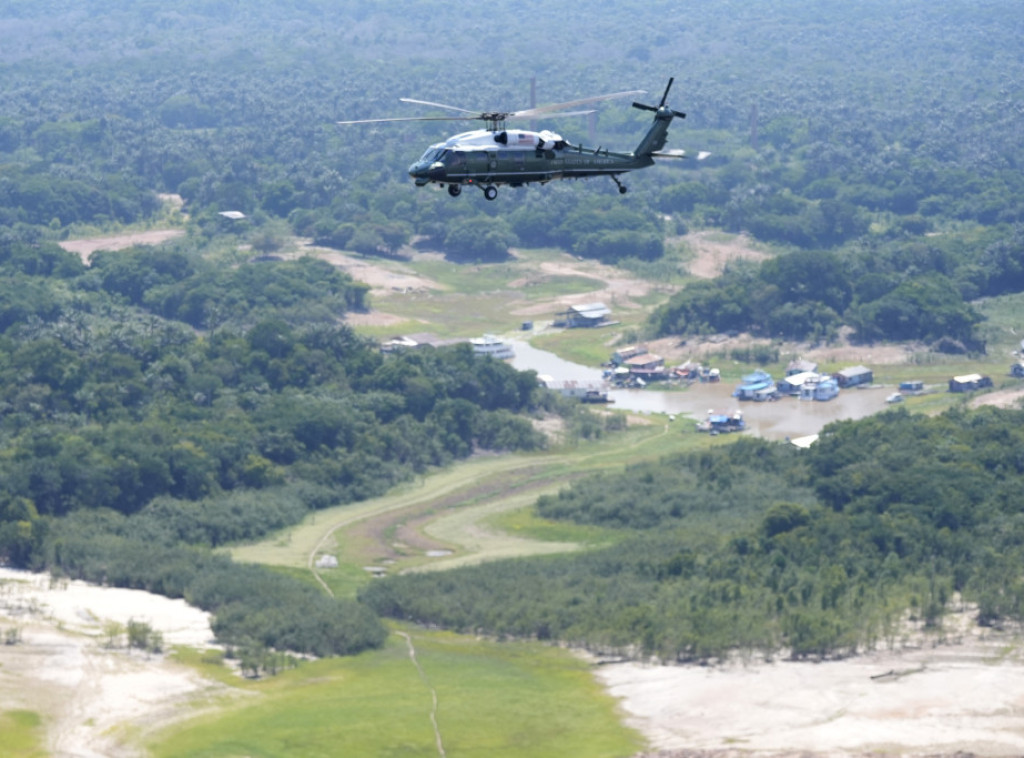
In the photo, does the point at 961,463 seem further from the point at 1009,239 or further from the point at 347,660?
the point at 1009,239

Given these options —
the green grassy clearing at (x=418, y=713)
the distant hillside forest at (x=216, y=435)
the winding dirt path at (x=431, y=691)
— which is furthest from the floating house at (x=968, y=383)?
the winding dirt path at (x=431, y=691)

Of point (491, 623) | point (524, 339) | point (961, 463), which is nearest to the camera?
point (491, 623)

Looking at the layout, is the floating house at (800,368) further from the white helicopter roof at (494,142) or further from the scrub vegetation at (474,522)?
the white helicopter roof at (494,142)

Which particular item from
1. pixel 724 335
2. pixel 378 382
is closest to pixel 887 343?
pixel 724 335

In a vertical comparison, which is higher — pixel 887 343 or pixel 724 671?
pixel 887 343

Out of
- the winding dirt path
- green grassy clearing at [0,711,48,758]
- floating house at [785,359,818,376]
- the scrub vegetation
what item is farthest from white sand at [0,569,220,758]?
floating house at [785,359,818,376]

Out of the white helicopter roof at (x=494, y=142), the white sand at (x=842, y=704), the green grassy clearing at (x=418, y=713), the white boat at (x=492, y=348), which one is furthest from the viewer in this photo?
the white boat at (x=492, y=348)
